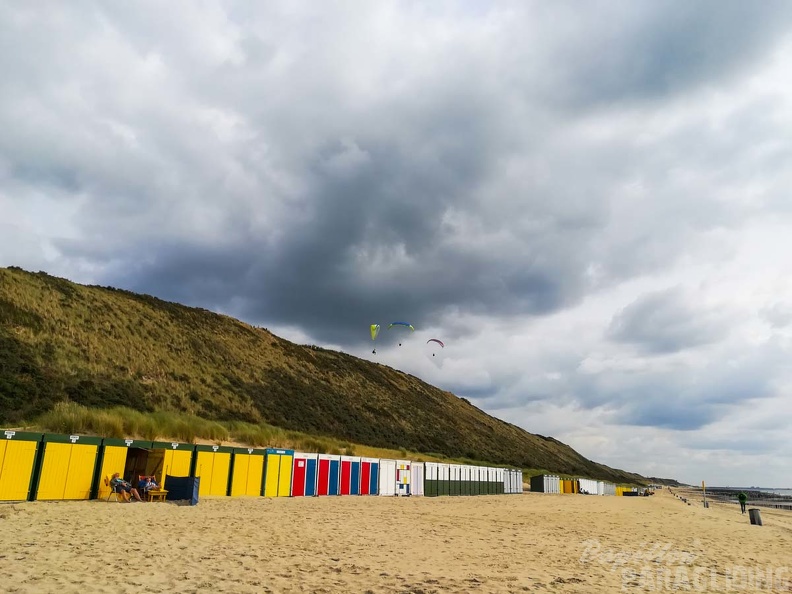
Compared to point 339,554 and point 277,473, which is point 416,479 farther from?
point 339,554

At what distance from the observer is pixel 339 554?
10.2m

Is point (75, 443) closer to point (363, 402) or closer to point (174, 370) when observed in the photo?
point (174, 370)

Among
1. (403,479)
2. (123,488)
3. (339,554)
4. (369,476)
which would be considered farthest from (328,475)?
(339,554)

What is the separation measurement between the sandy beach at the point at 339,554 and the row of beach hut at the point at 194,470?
3.37 ft

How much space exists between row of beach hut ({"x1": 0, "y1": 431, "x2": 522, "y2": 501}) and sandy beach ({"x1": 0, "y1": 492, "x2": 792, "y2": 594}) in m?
1.03

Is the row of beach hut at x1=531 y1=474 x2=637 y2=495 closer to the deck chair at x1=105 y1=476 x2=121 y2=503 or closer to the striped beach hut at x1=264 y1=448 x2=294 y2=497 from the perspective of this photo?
the striped beach hut at x1=264 y1=448 x2=294 y2=497

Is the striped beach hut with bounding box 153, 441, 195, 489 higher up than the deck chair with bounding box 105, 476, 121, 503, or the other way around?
the striped beach hut with bounding box 153, 441, 195, 489

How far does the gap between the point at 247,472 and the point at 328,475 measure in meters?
4.72

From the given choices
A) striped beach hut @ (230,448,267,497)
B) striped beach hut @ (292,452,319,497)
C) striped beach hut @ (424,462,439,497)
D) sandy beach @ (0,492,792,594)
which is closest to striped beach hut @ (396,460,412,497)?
striped beach hut @ (424,462,439,497)

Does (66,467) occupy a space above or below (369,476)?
above

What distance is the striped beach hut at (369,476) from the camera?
27.4 meters

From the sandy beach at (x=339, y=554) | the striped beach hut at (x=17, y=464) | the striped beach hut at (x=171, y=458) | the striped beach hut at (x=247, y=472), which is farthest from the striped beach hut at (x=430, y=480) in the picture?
the striped beach hut at (x=17, y=464)

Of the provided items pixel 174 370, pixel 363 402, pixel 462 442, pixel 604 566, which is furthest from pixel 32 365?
pixel 462 442

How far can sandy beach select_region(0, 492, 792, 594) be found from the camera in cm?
781
